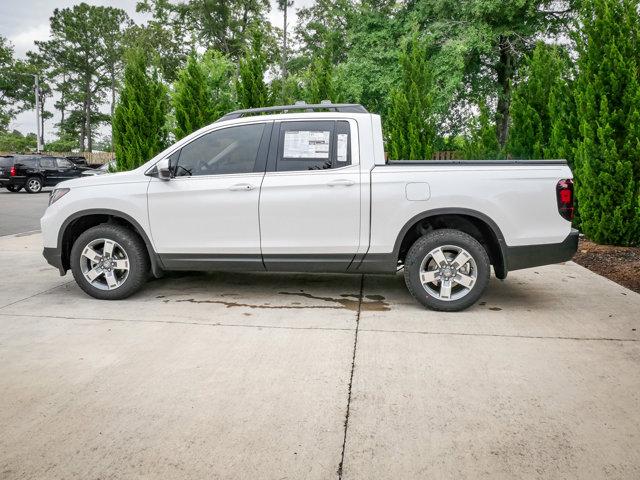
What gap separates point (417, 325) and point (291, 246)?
1422 millimetres

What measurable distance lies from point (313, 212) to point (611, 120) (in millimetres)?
5490

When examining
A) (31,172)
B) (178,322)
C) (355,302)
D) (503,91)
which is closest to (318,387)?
(178,322)

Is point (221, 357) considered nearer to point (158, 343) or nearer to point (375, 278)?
point (158, 343)

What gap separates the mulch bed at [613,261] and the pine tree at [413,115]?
476 centimetres

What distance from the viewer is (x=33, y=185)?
2264cm

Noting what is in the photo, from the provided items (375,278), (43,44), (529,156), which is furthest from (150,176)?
(43,44)

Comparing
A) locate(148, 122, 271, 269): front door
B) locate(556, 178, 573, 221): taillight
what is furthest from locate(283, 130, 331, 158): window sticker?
locate(556, 178, 573, 221): taillight

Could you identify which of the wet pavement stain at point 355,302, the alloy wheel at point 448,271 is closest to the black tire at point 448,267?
the alloy wheel at point 448,271

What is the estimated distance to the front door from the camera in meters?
5.02

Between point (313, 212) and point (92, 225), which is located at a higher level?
point (313, 212)

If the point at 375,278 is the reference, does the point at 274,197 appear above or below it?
above

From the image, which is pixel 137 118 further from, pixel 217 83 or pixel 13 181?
pixel 13 181

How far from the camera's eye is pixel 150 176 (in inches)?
206

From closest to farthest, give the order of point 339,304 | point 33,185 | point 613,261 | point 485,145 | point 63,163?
point 339,304, point 613,261, point 485,145, point 33,185, point 63,163
